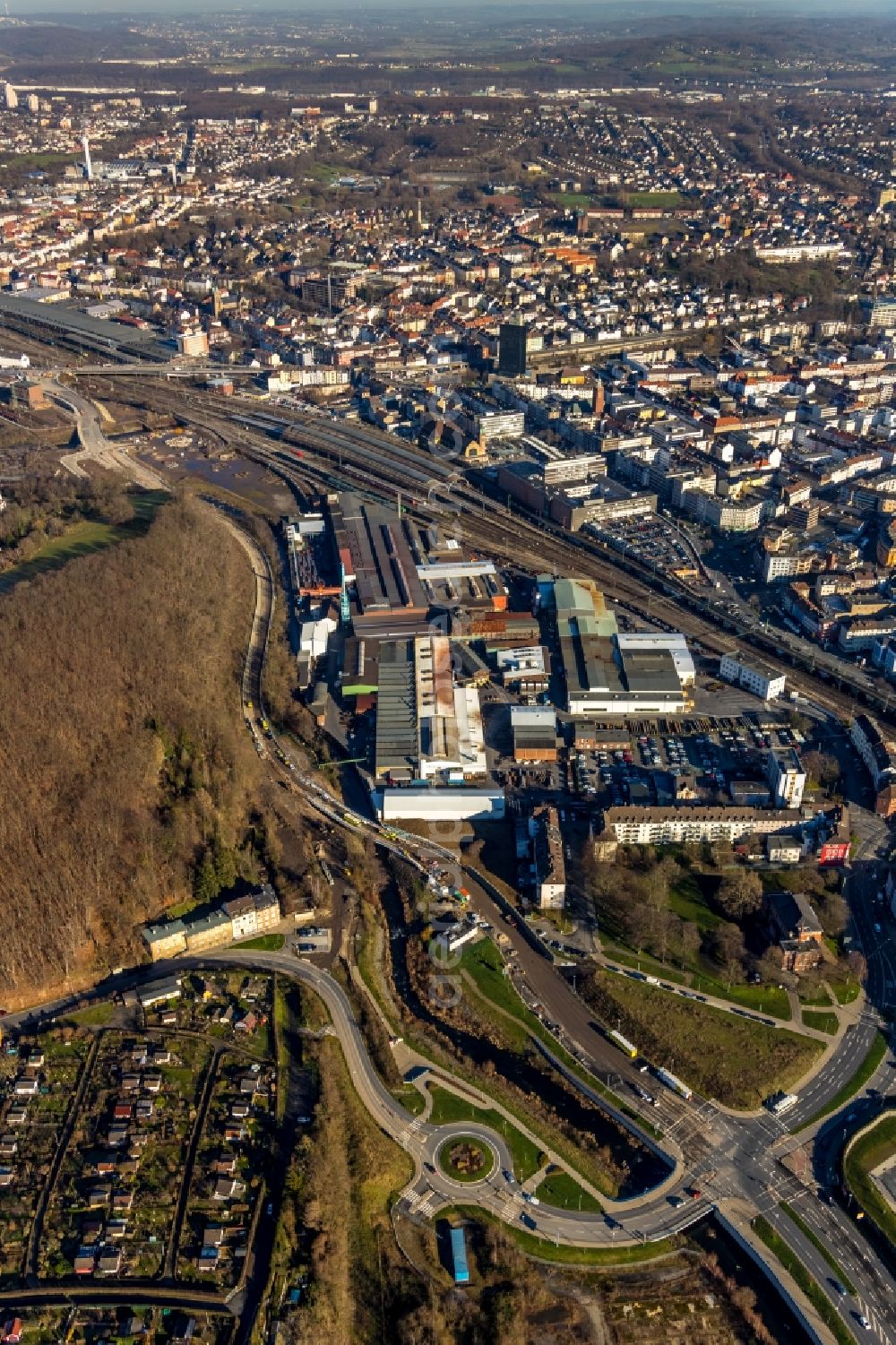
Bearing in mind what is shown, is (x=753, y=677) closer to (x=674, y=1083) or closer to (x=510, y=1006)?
(x=510, y=1006)

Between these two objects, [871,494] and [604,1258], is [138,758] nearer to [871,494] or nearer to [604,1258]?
[604,1258]

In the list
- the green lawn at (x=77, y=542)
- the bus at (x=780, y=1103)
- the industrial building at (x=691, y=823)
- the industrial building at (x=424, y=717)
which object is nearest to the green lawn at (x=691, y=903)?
the industrial building at (x=691, y=823)

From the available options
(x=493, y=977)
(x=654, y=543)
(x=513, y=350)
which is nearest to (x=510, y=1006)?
(x=493, y=977)

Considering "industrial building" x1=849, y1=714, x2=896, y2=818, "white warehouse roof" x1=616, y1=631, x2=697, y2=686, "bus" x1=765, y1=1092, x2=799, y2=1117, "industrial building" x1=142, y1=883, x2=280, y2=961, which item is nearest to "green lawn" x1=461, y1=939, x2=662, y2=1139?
"bus" x1=765, y1=1092, x2=799, y2=1117

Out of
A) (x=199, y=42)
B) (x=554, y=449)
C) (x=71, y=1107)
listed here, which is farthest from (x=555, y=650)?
(x=199, y=42)

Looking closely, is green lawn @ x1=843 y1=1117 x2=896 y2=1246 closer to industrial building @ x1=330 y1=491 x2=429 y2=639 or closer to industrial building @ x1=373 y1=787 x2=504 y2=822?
industrial building @ x1=373 y1=787 x2=504 y2=822
